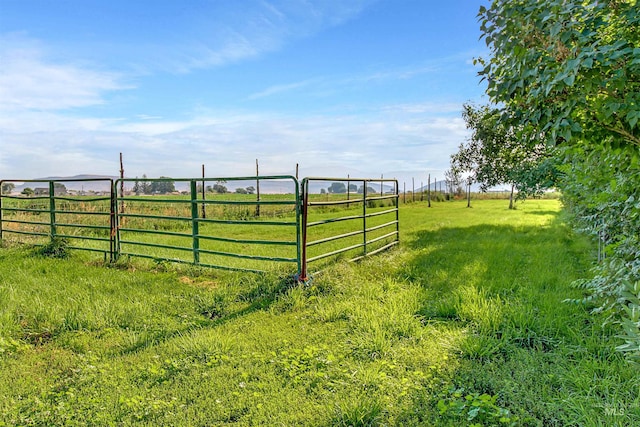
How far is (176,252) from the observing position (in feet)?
25.0

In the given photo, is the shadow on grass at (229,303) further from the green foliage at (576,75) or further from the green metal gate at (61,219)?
the green foliage at (576,75)

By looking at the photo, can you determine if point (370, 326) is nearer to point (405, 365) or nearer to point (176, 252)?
point (405, 365)

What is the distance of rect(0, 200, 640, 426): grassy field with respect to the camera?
2205 millimetres

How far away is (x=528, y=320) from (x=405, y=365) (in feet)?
4.46

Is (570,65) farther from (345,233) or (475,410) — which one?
(345,233)

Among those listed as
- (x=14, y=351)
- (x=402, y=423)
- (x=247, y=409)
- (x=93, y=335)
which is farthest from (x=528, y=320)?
(x=14, y=351)

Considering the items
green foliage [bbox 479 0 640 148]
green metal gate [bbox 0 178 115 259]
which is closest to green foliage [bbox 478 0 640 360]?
green foliage [bbox 479 0 640 148]

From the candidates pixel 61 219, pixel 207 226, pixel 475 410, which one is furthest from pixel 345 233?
pixel 61 219

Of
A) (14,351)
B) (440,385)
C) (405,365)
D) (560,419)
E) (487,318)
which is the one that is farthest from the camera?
(487,318)

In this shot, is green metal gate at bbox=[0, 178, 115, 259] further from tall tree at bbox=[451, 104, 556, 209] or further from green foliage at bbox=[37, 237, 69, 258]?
tall tree at bbox=[451, 104, 556, 209]

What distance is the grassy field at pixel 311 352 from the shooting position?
7.23ft

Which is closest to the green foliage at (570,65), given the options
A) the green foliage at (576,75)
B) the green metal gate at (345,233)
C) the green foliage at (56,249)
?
the green foliage at (576,75)

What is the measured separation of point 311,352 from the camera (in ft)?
9.63

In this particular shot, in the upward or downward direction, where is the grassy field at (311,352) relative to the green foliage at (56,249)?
downward
